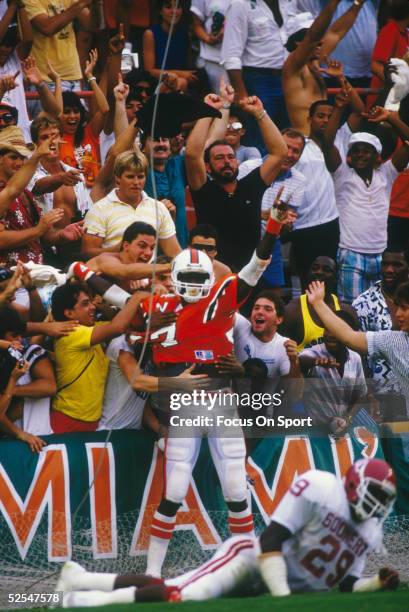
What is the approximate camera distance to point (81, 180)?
430 inches

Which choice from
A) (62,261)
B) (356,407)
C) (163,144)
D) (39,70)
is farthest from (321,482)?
(39,70)

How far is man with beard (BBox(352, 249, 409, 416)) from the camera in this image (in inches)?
419

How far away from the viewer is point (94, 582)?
8227 millimetres

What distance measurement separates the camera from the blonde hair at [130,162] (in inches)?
403

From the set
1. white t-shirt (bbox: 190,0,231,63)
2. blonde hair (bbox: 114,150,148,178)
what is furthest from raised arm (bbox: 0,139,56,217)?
white t-shirt (bbox: 190,0,231,63)

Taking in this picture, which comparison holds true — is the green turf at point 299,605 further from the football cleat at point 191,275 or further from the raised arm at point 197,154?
the raised arm at point 197,154

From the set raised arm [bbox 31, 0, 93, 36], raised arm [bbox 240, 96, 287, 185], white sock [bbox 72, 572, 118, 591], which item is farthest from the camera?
raised arm [bbox 31, 0, 93, 36]

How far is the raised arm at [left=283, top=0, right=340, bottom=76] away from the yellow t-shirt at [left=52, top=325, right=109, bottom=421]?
12.1 ft

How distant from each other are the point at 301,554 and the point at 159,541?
5.14 ft

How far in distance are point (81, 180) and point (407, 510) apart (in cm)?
353

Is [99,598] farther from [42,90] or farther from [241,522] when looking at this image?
[42,90]

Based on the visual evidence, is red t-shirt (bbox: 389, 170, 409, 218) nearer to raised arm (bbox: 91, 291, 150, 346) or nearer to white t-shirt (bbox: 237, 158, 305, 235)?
white t-shirt (bbox: 237, 158, 305, 235)

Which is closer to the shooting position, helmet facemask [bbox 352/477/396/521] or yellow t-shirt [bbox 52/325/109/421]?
helmet facemask [bbox 352/477/396/521]

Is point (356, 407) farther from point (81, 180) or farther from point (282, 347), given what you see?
point (81, 180)
